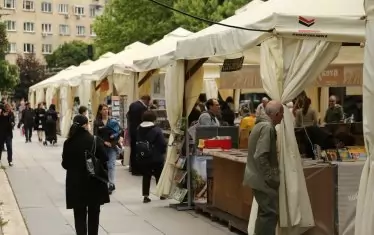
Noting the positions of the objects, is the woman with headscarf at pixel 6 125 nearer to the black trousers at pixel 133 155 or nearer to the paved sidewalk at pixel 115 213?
the paved sidewalk at pixel 115 213

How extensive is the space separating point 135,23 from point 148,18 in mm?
890

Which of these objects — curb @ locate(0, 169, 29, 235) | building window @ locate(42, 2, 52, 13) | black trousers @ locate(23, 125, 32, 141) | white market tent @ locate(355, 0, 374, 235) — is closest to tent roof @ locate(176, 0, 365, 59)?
white market tent @ locate(355, 0, 374, 235)

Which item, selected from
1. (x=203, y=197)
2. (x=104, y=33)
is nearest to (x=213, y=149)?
(x=203, y=197)

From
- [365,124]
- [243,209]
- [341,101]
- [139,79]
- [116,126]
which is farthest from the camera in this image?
[341,101]

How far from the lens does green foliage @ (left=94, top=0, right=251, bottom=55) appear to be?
35.7 meters

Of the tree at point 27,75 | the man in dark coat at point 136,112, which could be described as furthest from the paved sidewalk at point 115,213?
the tree at point 27,75

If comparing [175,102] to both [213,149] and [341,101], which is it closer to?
[213,149]

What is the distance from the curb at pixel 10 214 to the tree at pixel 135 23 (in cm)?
2566

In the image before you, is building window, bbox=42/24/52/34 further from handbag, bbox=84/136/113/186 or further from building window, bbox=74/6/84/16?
handbag, bbox=84/136/113/186

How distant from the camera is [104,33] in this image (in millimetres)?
46094

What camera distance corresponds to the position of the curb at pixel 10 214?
1011 cm

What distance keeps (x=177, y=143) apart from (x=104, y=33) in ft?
115

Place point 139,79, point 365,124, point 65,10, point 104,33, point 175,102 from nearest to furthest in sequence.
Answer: point 365,124 → point 175,102 → point 139,79 → point 104,33 → point 65,10

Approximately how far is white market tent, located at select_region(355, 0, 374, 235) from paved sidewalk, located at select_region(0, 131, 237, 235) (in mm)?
4561
